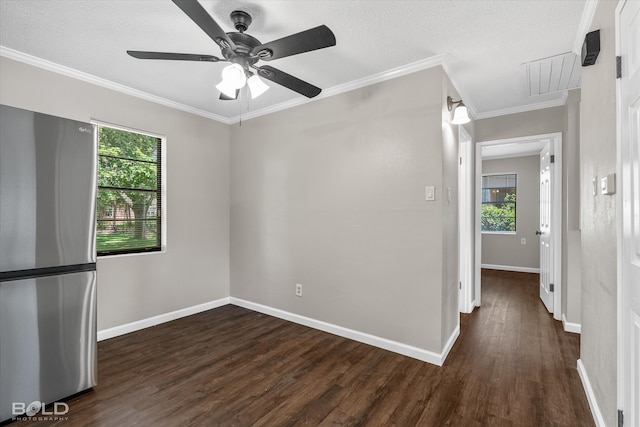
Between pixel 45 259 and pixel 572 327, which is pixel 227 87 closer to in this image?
pixel 45 259

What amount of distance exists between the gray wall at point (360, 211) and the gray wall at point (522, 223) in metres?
4.57

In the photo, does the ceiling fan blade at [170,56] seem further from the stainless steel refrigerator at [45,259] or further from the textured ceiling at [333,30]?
the stainless steel refrigerator at [45,259]

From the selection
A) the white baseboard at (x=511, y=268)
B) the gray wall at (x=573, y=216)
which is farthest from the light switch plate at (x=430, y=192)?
the white baseboard at (x=511, y=268)

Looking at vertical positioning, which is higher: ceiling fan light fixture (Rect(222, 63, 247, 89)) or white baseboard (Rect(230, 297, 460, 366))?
ceiling fan light fixture (Rect(222, 63, 247, 89))

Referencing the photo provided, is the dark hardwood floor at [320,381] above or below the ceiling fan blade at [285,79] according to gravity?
below

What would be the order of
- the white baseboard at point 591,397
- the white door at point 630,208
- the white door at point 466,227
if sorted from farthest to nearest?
the white door at point 466,227
the white baseboard at point 591,397
the white door at point 630,208

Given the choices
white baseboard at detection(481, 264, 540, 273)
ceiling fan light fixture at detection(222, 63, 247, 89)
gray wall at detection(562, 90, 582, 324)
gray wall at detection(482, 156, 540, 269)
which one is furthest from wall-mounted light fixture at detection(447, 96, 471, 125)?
white baseboard at detection(481, 264, 540, 273)

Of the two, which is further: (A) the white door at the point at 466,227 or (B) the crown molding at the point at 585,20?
(A) the white door at the point at 466,227

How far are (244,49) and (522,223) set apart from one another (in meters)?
6.76

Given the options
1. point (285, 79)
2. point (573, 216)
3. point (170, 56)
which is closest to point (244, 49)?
point (285, 79)

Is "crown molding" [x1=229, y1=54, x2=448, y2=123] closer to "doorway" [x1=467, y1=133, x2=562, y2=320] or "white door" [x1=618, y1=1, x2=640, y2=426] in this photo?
"white door" [x1=618, y1=1, x2=640, y2=426]

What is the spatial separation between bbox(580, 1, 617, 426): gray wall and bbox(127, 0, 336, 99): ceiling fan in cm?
147

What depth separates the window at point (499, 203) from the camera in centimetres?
666

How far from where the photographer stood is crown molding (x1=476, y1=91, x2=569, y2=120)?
332 centimetres
